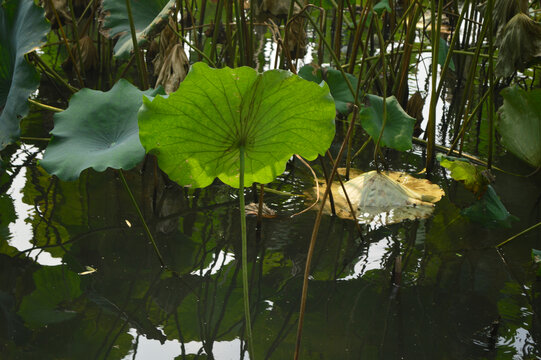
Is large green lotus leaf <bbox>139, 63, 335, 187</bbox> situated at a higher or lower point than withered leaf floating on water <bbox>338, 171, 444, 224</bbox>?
higher

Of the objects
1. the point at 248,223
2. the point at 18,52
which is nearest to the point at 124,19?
the point at 18,52

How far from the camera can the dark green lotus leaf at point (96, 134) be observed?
44.9 inches

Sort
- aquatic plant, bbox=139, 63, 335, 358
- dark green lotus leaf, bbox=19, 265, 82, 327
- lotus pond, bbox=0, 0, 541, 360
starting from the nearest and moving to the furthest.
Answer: aquatic plant, bbox=139, 63, 335, 358 < lotus pond, bbox=0, 0, 541, 360 < dark green lotus leaf, bbox=19, 265, 82, 327

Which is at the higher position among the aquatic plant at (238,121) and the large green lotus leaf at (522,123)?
the large green lotus leaf at (522,123)

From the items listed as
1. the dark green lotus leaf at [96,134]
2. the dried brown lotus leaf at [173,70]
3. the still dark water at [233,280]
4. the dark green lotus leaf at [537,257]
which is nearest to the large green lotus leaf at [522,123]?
the still dark water at [233,280]

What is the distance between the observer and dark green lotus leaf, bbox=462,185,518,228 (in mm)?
1545

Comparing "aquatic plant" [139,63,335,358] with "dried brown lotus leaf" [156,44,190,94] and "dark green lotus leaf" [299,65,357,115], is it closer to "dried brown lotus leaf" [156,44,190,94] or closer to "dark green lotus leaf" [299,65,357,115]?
"dried brown lotus leaf" [156,44,190,94]

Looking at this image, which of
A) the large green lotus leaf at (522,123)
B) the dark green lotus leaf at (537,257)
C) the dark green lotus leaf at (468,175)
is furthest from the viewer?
the large green lotus leaf at (522,123)

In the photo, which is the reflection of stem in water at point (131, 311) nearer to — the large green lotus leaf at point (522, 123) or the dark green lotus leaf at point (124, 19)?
the dark green lotus leaf at point (124, 19)

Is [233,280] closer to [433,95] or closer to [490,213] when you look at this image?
[490,213]

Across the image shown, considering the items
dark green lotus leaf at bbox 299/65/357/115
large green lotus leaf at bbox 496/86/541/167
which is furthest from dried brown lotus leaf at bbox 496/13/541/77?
dark green lotus leaf at bbox 299/65/357/115

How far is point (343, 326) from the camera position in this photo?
3.87 ft

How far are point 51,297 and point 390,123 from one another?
1.00 m

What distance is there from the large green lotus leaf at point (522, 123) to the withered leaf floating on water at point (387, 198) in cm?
28
